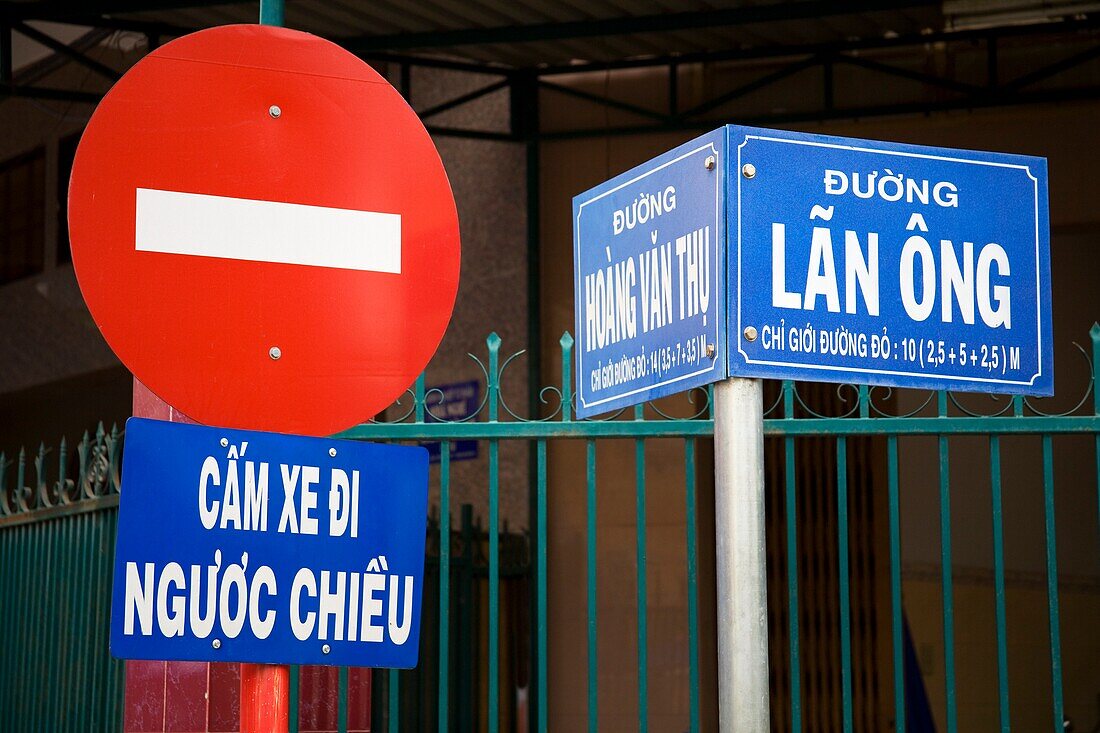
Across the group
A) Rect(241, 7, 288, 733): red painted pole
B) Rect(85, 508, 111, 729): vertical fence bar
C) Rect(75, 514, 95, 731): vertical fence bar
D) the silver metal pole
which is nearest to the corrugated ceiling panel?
Rect(75, 514, 95, 731): vertical fence bar

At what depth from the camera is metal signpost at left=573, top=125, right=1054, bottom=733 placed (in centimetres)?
179

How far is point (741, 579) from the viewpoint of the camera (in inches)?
68.9

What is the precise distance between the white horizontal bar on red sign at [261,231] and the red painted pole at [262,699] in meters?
0.59

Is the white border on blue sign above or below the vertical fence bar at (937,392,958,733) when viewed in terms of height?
above

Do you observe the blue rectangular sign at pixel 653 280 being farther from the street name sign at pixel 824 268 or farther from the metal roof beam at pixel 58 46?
the metal roof beam at pixel 58 46

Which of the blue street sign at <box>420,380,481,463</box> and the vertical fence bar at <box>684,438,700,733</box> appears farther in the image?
the blue street sign at <box>420,380,481,463</box>

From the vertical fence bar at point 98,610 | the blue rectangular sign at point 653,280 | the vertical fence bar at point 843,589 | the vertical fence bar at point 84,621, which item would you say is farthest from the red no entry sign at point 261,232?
the vertical fence bar at point 84,621

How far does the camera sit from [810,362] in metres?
1.87

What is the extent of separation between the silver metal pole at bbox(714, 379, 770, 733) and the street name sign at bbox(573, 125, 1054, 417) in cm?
9

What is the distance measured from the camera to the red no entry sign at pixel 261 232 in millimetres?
2123

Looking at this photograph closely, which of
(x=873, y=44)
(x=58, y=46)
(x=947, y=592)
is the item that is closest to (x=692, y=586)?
(x=947, y=592)

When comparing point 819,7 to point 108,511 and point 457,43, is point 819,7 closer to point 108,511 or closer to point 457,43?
point 457,43

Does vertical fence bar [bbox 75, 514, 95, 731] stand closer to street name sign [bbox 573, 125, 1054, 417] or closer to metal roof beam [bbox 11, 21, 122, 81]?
street name sign [bbox 573, 125, 1054, 417]

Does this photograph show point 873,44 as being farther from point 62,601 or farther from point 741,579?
point 741,579
